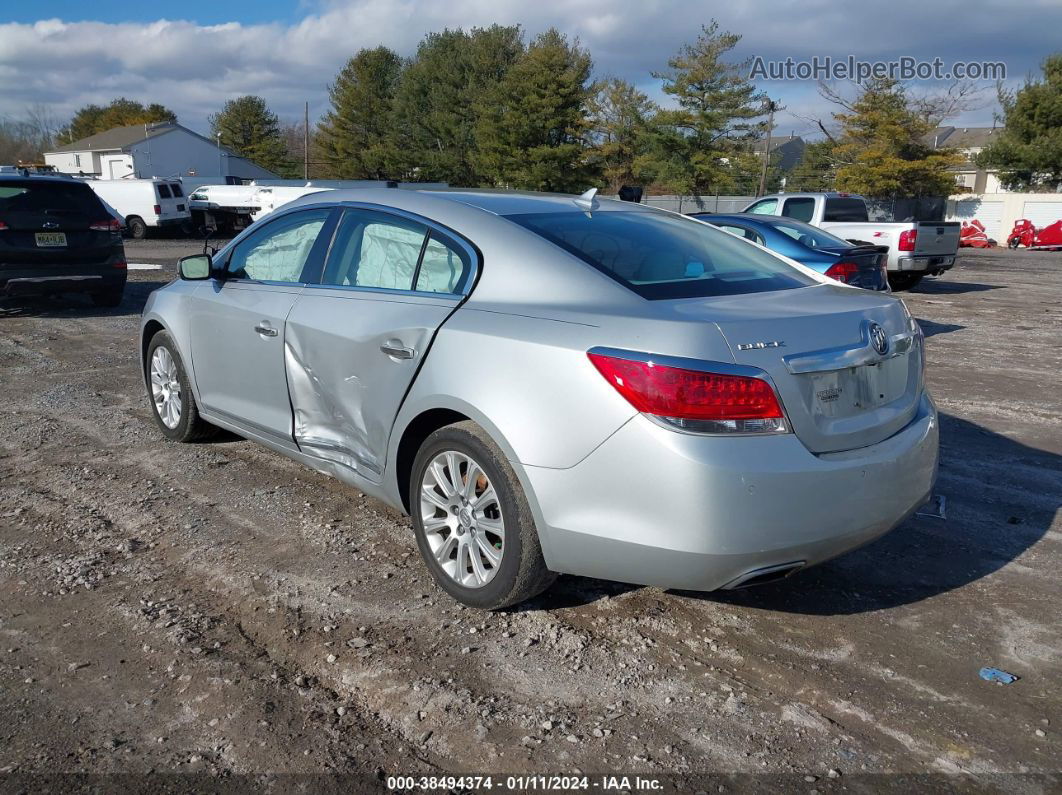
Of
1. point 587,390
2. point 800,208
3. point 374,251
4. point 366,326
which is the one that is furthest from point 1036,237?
point 587,390

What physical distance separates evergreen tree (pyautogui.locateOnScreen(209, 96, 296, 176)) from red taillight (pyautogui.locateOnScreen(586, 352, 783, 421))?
3033 inches

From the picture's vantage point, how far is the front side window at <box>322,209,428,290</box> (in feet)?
12.5

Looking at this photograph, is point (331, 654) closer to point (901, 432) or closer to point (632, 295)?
point (632, 295)

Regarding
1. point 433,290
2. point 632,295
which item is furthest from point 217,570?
point 632,295

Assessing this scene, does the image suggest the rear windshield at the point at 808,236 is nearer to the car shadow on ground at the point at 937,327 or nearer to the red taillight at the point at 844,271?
the red taillight at the point at 844,271

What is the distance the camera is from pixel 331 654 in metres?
3.13

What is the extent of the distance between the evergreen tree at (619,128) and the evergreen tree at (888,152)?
11067 mm

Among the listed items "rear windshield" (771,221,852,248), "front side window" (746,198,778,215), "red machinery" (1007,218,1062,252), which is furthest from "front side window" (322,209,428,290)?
"red machinery" (1007,218,1062,252)

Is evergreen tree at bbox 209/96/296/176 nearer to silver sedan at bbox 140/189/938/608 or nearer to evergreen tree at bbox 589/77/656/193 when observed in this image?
evergreen tree at bbox 589/77/656/193

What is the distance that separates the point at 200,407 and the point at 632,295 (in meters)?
3.07

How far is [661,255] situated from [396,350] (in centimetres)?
115

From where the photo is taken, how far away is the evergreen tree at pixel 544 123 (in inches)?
1797

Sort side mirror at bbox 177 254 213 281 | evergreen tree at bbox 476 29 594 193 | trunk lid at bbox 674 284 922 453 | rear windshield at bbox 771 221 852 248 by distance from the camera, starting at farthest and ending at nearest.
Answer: evergreen tree at bbox 476 29 594 193, rear windshield at bbox 771 221 852 248, side mirror at bbox 177 254 213 281, trunk lid at bbox 674 284 922 453

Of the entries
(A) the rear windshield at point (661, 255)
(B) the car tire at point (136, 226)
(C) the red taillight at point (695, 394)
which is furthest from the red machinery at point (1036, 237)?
(C) the red taillight at point (695, 394)
